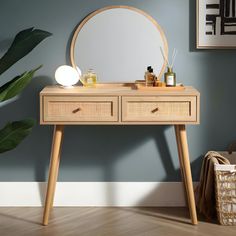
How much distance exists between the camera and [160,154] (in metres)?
3.71

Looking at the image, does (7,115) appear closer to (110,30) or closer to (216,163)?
(110,30)

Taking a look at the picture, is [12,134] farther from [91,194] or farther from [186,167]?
[91,194]

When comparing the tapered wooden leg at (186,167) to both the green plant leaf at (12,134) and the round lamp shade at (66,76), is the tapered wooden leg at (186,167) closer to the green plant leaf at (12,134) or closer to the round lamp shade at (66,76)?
the round lamp shade at (66,76)

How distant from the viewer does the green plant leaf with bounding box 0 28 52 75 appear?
7.55 feet

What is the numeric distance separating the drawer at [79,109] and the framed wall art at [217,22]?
795 mm

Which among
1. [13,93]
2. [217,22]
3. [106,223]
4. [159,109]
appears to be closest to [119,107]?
[159,109]

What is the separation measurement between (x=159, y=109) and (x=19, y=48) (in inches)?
40.7

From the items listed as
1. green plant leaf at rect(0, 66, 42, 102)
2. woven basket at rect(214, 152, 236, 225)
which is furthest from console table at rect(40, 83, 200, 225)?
green plant leaf at rect(0, 66, 42, 102)

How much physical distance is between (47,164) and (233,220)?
122 cm

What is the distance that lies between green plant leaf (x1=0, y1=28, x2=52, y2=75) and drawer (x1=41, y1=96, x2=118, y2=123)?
1.48 feet

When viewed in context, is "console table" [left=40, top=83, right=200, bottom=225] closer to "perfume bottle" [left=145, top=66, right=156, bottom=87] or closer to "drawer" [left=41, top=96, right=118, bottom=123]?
"drawer" [left=41, top=96, right=118, bottom=123]

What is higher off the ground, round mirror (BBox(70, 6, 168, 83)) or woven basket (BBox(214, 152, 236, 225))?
round mirror (BBox(70, 6, 168, 83))

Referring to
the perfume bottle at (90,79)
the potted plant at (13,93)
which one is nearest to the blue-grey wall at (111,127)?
the perfume bottle at (90,79)

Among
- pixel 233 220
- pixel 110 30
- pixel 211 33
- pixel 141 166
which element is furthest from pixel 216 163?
pixel 110 30
